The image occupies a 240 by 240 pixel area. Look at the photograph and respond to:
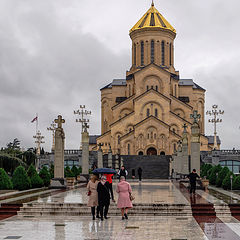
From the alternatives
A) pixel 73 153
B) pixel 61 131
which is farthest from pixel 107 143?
pixel 61 131

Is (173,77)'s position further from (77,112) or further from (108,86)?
(77,112)

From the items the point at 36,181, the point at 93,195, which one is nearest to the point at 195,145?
the point at 36,181

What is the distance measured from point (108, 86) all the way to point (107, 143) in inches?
484

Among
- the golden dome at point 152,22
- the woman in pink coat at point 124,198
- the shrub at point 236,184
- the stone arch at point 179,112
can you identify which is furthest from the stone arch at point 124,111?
the woman in pink coat at point 124,198

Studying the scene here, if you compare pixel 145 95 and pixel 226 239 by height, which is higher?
pixel 145 95

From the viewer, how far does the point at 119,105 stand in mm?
64750

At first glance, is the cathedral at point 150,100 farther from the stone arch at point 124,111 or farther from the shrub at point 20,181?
the shrub at point 20,181

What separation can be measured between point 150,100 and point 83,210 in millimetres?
47360

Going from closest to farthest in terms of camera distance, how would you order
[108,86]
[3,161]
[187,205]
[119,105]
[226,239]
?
[226,239], [187,205], [3,161], [119,105], [108,86]

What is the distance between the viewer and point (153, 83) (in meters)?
64.4

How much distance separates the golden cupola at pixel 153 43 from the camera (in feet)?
214

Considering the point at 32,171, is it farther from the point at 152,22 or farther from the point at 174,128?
the point at 152,22

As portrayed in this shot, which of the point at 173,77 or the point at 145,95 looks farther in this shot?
the point at 173,77

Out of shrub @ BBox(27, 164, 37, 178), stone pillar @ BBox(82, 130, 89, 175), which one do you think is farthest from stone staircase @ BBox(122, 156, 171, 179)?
shrub @ BBox(27, 164, 37, 178)
